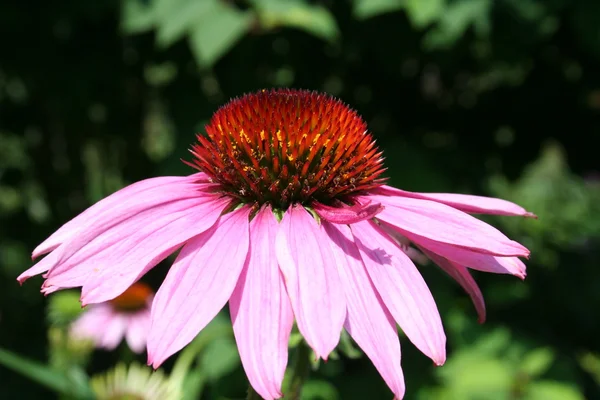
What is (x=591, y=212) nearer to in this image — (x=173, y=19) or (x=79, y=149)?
(x=79, y=149)

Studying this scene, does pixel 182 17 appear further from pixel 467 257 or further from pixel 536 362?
pixel 536 362

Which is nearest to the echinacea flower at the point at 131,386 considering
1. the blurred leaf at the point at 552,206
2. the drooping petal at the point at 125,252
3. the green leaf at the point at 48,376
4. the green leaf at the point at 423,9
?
the green leaf at the point at 48,376

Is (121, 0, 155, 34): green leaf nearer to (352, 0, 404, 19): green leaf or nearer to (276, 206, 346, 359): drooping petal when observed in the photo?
(352, 0, 404, 19): green leaf

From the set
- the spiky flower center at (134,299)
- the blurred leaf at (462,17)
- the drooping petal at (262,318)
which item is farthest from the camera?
the spiky flower center at (134,299)

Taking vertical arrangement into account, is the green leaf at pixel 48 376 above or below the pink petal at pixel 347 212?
below

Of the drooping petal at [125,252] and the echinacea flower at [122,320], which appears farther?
the echinacea flower at [122,320]

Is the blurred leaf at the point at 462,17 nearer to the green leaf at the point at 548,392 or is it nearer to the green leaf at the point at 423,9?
the green leaf at the point at 423,9

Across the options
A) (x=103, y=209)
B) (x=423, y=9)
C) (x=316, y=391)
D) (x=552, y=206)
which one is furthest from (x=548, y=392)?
(x=552, y=206)

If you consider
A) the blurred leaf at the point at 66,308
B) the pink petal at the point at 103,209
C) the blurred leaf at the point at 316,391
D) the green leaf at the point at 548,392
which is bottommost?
the green leaf at the point at 548,392
